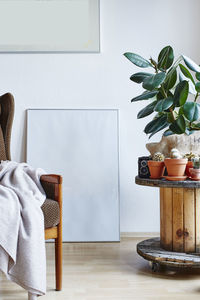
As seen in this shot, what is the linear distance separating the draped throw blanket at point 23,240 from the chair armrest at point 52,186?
9 cm

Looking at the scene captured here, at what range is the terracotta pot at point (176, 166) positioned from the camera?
201cm

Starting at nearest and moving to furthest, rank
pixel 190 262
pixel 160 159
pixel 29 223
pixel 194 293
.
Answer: pixel 29 223, pixel 194 293, pixel 190 262, pixel 160 159

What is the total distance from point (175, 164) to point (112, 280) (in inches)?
27.7

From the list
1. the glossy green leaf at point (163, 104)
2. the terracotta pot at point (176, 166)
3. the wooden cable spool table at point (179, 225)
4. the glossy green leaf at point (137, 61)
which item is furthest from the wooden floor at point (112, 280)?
the glossy green leaf at point (137, 61)

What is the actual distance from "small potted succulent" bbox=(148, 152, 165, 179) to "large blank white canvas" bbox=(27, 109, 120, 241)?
0.66 meters

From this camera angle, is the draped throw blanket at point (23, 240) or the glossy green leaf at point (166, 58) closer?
the draped throw blanket at point (23, 240)

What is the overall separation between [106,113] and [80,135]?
251 mm

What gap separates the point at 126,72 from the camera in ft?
9.14

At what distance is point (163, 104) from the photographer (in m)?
1.98

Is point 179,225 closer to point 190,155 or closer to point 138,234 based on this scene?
point 190,155

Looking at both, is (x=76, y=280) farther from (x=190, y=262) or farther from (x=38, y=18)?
(x=38, y=18)

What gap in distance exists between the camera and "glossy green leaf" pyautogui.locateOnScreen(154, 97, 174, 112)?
1967 mm

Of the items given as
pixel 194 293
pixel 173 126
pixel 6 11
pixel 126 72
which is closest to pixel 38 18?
pixel 6 11

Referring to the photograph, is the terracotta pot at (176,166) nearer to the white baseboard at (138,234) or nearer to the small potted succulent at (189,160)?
the small potted succulent at (189,160)
